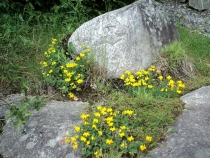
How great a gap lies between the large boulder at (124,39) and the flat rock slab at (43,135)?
93 centimetres

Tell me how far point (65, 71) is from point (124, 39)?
3.09 feet

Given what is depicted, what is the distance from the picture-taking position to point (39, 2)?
5.79m

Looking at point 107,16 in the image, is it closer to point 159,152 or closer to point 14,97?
point 14,97

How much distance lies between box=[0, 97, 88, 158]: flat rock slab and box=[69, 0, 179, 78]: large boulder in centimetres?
93

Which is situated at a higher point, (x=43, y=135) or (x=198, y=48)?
(x=198, y=48)

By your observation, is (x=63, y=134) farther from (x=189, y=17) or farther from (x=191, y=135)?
(x=189, y=17)

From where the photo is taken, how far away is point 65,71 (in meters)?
4.15

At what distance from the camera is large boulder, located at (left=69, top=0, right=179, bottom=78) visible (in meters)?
4.52

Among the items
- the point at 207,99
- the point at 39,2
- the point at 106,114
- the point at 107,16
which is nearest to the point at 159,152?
the point at 106,114

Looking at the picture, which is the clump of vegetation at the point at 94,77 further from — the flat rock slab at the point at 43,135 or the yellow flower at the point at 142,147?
the flat rock slab at the point at 43,135

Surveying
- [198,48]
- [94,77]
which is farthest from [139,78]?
[198,48]

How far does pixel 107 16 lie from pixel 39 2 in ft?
5.51

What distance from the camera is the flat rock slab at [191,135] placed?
3.19 m

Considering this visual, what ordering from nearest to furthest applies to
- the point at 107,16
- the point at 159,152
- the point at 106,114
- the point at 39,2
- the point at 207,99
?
the point at 159,152 < the point at 106,114 < the point at 207,99 < the point at 107,16 < the point at 39,2
